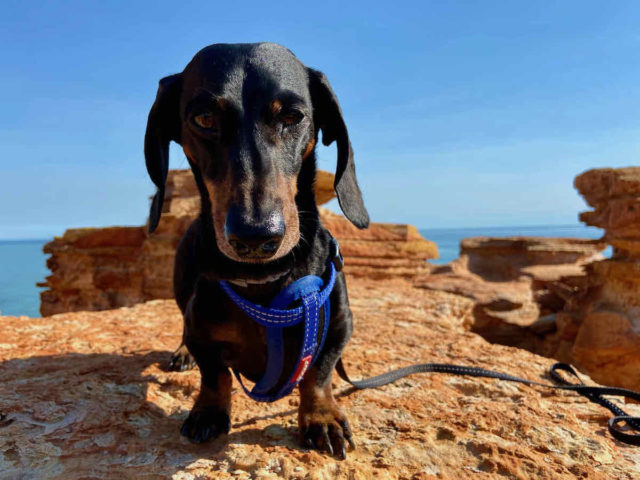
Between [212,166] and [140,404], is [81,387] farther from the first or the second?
[212,166]

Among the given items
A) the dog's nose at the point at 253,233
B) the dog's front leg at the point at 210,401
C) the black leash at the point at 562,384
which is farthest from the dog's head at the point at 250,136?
the black leash at the point at 562,384

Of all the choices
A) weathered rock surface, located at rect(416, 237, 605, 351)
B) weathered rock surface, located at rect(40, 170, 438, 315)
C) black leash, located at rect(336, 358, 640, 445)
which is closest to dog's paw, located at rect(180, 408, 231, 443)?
black leash, located at rect(336, 358, 640, 445)

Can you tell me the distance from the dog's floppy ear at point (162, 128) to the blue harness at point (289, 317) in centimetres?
54

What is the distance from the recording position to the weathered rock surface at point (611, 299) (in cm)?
779

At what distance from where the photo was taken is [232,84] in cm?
146

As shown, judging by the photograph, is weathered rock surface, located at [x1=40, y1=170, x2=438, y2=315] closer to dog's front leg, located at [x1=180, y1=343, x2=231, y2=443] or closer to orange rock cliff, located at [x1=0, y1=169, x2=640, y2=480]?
orange rock cliff, located at [x1=0, y1=169, x2=640, y2=480]

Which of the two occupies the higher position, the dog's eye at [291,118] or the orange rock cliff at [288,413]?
the dog's eye at [291,118]

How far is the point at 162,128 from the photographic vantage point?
171cm

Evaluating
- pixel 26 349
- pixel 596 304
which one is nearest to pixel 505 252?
pixel 596 304

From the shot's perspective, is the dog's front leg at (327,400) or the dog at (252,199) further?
the dog's front leg at (327,400)

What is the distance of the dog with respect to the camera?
1314mm

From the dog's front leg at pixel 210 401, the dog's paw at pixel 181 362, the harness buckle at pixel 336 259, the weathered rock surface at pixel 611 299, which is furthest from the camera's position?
the weathered rock surface at pixel 611 299

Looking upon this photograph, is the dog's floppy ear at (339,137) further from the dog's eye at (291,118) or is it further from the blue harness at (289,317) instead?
the blue harness at (289,317)

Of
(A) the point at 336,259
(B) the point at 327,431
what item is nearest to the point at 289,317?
(A) the point at 336,259
